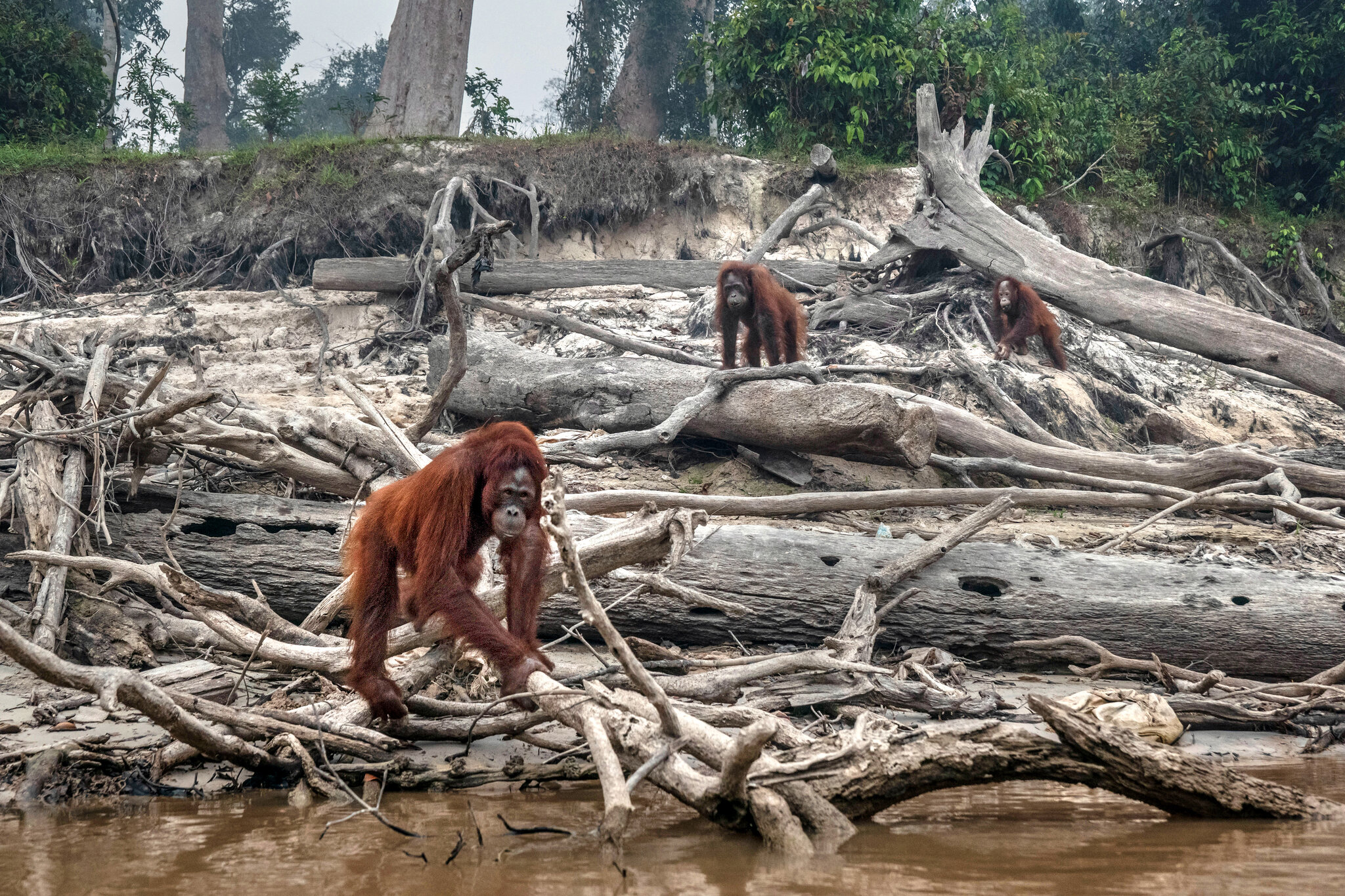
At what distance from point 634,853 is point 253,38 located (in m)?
34.4

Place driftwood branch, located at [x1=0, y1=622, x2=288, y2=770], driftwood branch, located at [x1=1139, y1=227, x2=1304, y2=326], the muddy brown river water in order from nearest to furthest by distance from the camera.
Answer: the muddy brown river water
driftwood branch, located at [x1=0, y1=622, x2=288, y2=770]
driftwood branch, located at [x1=1139, y1=227, x2=1304, y2=326]

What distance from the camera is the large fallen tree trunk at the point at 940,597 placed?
5516 millimetres

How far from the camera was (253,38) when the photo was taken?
105 feet

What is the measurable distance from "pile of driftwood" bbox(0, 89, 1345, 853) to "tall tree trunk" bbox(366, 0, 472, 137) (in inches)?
390

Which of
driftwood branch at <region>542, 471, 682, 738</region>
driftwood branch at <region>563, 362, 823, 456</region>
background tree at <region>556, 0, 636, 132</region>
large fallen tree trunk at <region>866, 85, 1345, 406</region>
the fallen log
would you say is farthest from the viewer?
background tree at <region>556, 0, 636, 132</region>

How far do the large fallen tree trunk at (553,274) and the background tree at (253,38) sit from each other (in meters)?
23.3

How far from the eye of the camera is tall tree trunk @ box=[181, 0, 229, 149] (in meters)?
26.8

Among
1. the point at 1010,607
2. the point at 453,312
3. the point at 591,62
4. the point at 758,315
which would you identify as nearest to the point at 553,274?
the point at 758,315

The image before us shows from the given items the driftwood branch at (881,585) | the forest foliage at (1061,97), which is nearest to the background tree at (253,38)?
the forest foliage at (1061,97)

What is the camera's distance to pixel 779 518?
7.09m

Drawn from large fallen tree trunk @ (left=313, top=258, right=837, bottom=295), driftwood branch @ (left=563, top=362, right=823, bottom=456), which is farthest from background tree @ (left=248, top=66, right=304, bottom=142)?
driftwood branch @ (left=563, top=362, right=823, bottom=456)

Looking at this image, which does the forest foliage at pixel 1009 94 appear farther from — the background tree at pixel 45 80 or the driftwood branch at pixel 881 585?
the driftwood branch at pixel 881 585

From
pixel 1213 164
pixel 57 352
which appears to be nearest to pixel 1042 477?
pixel 57 352

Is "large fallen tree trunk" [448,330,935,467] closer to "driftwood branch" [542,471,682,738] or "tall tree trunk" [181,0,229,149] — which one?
"driftwood branch" [542,471,682,738]
